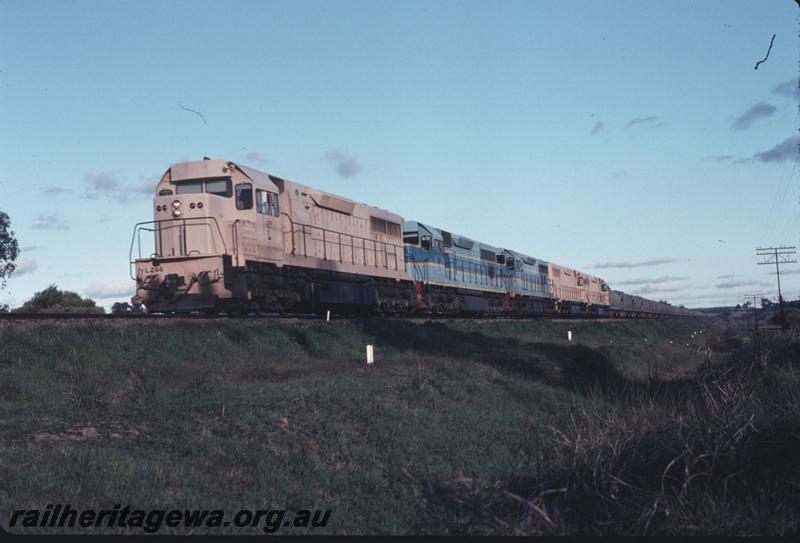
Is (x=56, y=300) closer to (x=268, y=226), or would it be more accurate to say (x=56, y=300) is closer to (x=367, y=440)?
(x=268, y=226)

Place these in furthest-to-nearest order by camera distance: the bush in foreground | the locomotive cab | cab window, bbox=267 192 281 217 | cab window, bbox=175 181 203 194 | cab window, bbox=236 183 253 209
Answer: the bush in foreground
cab window, bbox=267 192 281 217
cab window, bbox=175 181 203 194
cab window, bbox=236 183 253 209
the locomotive cab

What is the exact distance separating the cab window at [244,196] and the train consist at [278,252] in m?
0.03

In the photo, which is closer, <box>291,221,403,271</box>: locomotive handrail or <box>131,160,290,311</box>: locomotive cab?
<box>131,160,290,311</box>: locomotive cab

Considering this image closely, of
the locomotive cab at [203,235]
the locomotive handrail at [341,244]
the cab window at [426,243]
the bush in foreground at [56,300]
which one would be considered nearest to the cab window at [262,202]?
the locomotive cab at [203,235]

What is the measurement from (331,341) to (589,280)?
164 feet

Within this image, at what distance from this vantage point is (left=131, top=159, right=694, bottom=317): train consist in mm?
19531

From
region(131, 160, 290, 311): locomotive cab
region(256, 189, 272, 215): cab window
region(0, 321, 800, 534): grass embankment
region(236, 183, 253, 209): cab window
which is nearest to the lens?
region(0, 321, 800, 534): grass embankment

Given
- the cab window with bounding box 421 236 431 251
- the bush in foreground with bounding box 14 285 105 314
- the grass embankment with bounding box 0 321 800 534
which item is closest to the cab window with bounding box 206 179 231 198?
the grass embankment with bounding box 0 321 800 534

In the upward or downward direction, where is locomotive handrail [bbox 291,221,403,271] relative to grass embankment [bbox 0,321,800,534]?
upward

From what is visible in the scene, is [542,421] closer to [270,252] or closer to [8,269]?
[270,252]

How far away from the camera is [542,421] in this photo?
47.1 ft

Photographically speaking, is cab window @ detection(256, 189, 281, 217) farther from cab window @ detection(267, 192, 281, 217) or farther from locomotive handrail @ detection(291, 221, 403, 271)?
locomotive handrail @ detection(291, 221, 403, 271)

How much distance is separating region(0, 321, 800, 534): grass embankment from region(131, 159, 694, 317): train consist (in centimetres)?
205

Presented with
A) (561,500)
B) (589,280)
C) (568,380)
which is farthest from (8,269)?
(589,280)
